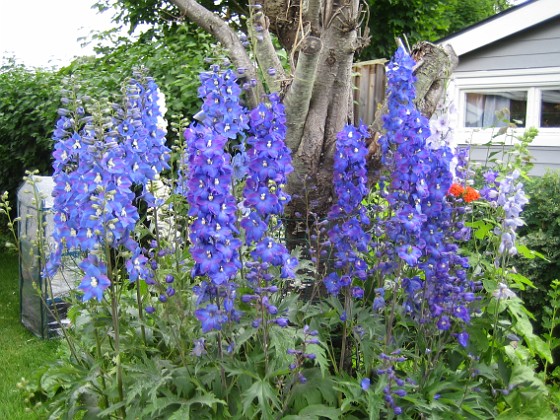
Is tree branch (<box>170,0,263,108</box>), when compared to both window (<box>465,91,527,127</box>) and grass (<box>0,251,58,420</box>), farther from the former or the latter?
window (<box>465,91,527,127</box>)

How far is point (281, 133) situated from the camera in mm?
2553

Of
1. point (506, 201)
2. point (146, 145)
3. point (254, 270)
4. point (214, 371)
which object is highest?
point (146, 145)

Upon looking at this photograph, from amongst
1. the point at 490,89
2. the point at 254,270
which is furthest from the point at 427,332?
the point at 490,89

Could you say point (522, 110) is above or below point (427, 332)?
above

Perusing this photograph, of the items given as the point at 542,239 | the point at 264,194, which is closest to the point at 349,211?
the point at 264,194

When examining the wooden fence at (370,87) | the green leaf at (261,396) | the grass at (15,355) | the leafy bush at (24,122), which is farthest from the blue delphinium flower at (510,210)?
the leafy bush at (24,122)

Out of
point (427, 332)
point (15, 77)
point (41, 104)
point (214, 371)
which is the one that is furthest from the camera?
point (15, 77)

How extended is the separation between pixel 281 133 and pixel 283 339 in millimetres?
831

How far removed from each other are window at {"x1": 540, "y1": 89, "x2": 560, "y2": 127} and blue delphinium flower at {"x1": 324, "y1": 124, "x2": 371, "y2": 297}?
22.5 feet

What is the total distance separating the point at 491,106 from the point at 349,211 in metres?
7.39

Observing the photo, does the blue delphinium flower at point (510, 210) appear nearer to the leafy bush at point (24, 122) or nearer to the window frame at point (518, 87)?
the window frame at point (518, 87)

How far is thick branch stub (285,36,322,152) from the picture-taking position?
2887 millimetres

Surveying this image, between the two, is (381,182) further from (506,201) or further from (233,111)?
(233,111)

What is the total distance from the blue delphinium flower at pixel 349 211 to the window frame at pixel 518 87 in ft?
19.0
